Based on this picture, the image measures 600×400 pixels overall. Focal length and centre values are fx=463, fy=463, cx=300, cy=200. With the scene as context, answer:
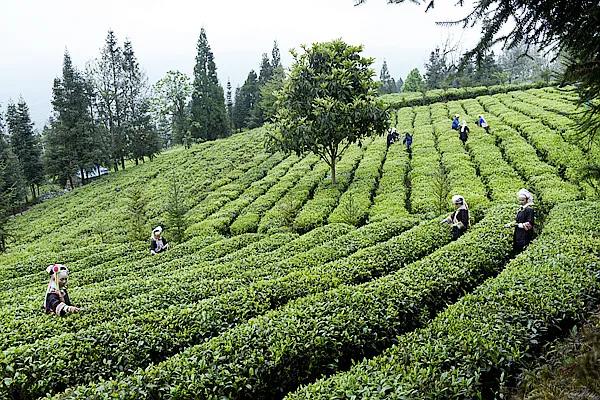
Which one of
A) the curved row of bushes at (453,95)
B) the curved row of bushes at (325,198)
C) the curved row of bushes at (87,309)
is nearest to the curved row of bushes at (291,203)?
the curved row of bushes at (325,198)

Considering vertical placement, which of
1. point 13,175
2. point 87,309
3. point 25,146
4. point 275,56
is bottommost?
point 87,309

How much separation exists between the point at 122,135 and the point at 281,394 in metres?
46.1

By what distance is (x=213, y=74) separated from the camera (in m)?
57.2

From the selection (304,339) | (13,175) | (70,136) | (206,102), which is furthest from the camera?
(206,102)

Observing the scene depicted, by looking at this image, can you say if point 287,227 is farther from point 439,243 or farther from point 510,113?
point 510,113

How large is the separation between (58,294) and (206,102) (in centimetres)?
4829

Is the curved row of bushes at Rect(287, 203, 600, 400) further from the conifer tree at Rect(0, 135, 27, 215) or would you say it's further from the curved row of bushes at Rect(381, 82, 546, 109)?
the curved row of bushes at Rect(381, 82, 546, 109)

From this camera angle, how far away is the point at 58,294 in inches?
350

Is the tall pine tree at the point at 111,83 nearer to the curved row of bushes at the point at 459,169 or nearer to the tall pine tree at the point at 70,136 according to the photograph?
the tall pine tree at the point at 70,136

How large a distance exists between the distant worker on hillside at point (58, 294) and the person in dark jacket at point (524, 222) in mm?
9352

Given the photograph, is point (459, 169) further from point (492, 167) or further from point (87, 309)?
point (87, 309)

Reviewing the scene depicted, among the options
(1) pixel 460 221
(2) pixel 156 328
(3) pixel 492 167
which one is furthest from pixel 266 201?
(2) pixel 156 328

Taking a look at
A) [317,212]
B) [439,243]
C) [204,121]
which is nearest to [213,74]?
[204,121]

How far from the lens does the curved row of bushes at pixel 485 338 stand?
17.0 ft
